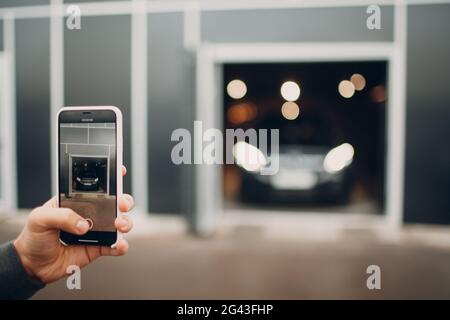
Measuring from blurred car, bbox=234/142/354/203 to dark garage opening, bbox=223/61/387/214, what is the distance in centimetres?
1

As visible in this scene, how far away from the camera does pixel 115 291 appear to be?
8.75 feet

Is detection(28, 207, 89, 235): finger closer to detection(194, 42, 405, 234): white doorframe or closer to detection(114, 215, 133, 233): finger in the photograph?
detection(114, 215, 133, 233): finger

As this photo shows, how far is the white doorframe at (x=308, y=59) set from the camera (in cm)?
420

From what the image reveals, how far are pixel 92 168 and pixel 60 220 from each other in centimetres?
20

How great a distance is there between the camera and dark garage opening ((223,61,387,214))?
485 cm

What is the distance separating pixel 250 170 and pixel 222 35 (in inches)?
63.9

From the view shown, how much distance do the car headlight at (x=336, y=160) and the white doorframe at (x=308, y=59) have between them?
56cm

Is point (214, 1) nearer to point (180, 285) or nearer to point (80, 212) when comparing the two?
point (180, 285)
